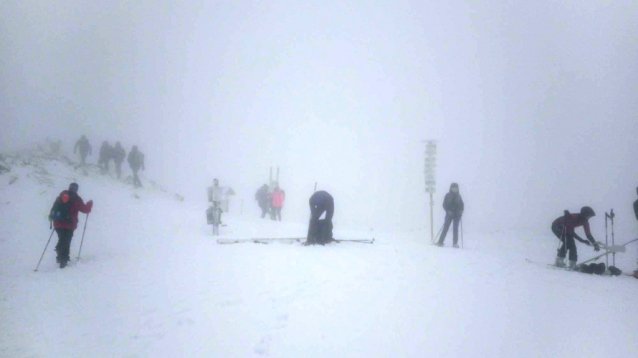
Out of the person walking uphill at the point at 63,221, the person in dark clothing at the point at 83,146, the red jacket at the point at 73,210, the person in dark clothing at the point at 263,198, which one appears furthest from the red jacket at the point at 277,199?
the person in dark clothing at the point at 83,146

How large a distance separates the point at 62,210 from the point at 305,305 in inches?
331

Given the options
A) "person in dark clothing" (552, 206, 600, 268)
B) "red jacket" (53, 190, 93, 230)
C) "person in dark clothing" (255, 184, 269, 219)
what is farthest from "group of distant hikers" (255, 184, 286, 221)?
"person in dark clothing" (552, 206, 600, 268)

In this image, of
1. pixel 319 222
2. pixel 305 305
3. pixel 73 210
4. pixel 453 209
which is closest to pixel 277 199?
pixel 319 222

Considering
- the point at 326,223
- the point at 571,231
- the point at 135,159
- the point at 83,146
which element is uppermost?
the point at 83,146

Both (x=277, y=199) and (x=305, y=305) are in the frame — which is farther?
(x=277, y=199)

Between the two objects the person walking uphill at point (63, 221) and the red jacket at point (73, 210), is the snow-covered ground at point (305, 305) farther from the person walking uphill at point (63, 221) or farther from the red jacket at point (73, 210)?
the red jacket at point (73, 210)

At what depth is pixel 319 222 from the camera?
11352 mm

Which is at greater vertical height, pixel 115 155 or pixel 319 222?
pixel 115 155

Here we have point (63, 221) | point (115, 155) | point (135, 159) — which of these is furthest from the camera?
point (115, 155)

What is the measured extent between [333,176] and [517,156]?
44.1 metres

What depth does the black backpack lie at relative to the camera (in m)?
9.38

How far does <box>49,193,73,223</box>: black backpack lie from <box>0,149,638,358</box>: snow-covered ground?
1470 mm

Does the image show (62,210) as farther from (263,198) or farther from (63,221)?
(263,198)

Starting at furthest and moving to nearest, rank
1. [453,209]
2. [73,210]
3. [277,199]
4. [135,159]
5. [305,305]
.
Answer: [135,159], [277,199], [453,209], [73,210], [305,305]
